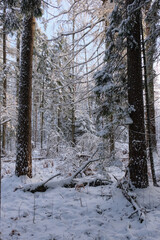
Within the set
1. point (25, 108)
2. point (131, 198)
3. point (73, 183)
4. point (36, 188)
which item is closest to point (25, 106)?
point (25, 108)

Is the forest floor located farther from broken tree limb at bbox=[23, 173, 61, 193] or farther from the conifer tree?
the conifer tree

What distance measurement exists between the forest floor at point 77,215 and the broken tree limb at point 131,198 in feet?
0.32

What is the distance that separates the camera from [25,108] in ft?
20.8

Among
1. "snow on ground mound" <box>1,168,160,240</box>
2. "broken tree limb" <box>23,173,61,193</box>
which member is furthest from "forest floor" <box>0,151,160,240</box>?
"broken tree limb" <box>23,173,61,193</box>

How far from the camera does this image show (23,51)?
21.3 ft

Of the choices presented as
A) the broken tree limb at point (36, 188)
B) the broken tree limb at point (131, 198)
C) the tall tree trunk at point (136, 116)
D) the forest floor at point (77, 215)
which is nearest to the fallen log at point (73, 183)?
the broken tree limb at point (36, 188)

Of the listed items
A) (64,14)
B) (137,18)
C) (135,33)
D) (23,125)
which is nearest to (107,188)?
(23,125)

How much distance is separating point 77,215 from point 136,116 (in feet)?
9.47

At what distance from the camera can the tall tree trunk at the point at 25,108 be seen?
20.0ft

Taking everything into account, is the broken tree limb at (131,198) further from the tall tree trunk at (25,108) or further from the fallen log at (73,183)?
the tall tree trunk at (25,108)

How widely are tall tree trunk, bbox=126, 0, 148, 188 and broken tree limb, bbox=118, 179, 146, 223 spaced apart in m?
0.27

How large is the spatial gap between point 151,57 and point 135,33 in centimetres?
100

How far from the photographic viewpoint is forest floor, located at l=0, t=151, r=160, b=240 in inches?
114

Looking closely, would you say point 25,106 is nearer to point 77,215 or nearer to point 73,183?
point 73,183
